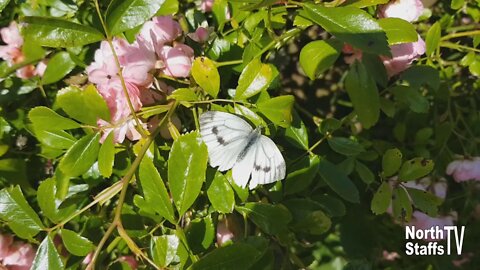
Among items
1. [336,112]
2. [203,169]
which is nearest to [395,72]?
[203,169]

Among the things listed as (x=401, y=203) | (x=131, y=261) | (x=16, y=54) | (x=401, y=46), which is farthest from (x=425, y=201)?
(x=16, y=54)

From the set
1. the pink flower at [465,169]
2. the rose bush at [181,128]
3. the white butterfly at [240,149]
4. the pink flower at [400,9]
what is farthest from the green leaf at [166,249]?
the pink flower at [465,169]

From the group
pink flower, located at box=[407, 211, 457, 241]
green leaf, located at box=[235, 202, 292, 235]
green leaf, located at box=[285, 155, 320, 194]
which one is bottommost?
pink flower, located at box=[407, 211, 457, 241]

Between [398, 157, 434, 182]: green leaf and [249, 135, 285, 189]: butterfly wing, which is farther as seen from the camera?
[398, 157, 434, 182]: green leaf

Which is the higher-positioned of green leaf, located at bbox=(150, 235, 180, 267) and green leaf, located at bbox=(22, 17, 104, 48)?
green leaf, located at bbox=(22, 17, 104, 48)

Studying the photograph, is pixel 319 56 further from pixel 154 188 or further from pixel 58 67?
pixel 58 67

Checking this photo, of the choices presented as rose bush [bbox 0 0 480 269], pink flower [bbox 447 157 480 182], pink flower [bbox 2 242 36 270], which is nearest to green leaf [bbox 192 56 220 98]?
rose bush [bbox 0 0 480 269]

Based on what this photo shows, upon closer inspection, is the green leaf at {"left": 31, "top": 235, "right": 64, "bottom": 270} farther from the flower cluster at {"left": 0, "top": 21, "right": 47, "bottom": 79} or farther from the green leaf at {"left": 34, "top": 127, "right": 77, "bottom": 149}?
the flower cluster at {"left": 0, "top": 21, "right": 47, "bottom": 79}
